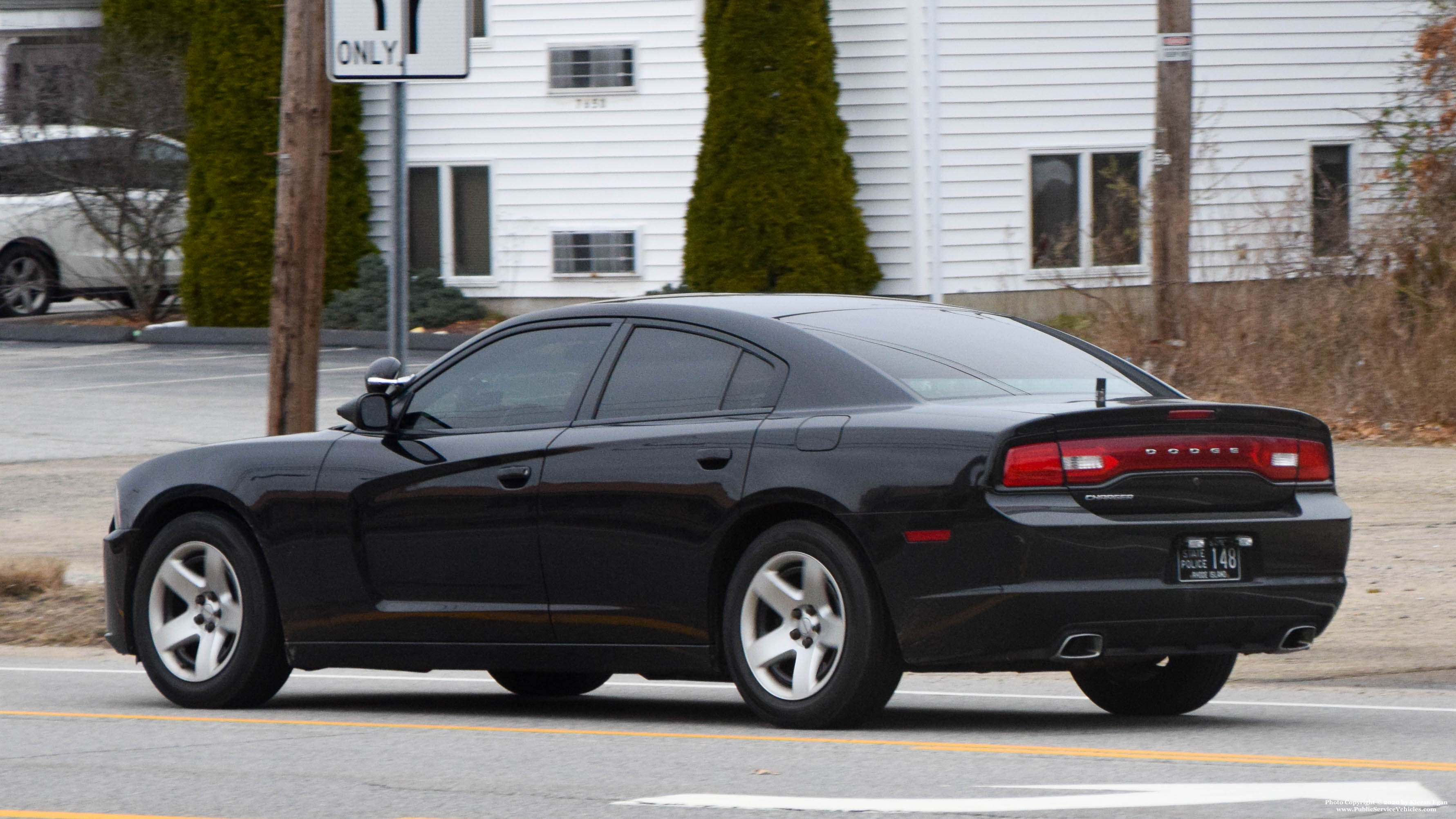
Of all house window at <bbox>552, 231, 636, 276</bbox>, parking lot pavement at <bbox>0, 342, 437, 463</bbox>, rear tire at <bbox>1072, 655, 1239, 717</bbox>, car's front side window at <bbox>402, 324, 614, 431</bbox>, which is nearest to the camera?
rear tire at <bbox>1072, 655, 1239, 717</bbox>

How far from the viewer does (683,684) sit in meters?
9.59

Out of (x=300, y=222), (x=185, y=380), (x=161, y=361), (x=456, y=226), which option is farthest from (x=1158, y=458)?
(x=456, y=226)

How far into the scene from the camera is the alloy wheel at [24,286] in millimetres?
28625

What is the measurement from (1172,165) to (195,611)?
11337mm

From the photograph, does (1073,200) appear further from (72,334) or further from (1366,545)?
(1366,545)

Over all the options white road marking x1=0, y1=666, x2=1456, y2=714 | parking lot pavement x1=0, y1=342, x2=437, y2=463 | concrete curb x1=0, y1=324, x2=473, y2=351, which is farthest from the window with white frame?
white road marking x1=0, y1=666, x2=1456, y2=714

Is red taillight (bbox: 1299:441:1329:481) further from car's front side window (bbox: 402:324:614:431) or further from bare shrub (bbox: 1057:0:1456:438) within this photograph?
bare shrub (bbox: 1057:0:1456:438)

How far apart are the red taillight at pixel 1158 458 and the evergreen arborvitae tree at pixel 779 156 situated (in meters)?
16.4

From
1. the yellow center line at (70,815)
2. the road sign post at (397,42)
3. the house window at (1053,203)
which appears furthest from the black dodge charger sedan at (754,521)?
the house window at (1053,203)

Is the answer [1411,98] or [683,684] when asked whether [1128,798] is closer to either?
[683,684]

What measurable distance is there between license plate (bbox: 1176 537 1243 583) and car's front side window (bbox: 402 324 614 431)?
7.27 feet

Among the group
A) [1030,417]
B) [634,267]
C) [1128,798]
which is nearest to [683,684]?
[1030,417]

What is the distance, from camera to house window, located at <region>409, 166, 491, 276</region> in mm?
27281

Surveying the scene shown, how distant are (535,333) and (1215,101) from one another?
18.8 m
